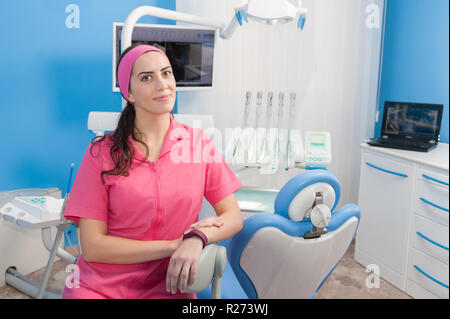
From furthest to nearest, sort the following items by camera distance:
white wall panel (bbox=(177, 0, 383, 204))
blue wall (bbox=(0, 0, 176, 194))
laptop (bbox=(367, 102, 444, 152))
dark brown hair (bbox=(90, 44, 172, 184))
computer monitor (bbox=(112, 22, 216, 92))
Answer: white wall panel (bbox=(177, 0, 383, 204)), blue wall (bbox=(0, 0, 176, 194)), computer monitor (bbox=(112, 22, 216, 92)), dark brown hair (bbox=(90, 44, 172, 184)), laptop (bbox=(367, 102, 444, 152))

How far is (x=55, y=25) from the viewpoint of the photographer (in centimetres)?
202

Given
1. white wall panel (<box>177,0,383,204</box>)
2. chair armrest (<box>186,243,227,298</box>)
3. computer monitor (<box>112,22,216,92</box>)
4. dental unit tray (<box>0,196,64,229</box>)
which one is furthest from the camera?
white wall panel (<box>177,0,383,204</box>)

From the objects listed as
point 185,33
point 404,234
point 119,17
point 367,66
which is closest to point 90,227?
point 404,234

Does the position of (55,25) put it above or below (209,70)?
above

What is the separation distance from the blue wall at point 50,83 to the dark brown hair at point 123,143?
1.18 m

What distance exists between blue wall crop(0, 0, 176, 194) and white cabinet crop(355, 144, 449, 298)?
150 centimetres

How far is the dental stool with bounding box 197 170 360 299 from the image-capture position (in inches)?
Answer: 31.1

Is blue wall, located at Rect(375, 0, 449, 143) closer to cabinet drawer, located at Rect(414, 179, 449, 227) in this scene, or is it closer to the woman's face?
cabinet drawer, located at Rect(414, 179, 449, 227)

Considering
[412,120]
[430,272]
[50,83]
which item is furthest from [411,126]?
[50,83]

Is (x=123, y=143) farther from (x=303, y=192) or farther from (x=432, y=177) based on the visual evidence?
(x=432, y=177)

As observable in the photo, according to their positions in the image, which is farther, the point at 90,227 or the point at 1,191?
the point at 1,191

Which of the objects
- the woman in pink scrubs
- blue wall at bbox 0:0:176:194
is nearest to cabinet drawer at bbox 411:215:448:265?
the woman in pink scrubs
